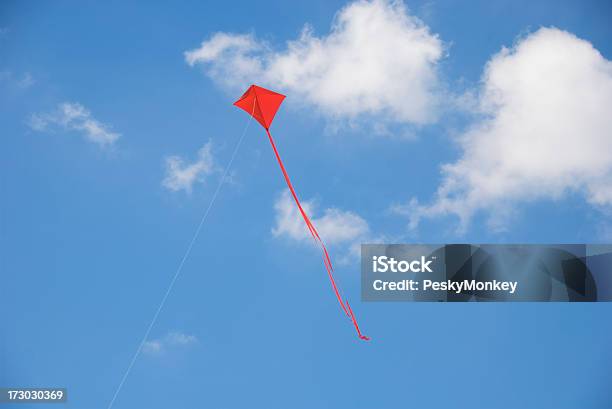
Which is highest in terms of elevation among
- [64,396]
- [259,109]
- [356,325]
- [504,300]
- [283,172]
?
[259,109]

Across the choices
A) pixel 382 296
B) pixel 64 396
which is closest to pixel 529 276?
pixel 382 296

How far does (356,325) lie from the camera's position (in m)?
13.7

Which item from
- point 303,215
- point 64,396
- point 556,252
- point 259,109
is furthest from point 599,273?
point 64,396

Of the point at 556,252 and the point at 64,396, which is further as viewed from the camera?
the point at 556,252

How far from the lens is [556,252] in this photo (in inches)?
586

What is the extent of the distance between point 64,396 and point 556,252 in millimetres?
11173

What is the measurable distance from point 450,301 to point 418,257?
1205 millimetres

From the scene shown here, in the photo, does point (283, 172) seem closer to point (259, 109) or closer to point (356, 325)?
point (259, 109)

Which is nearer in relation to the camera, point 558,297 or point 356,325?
point 356,325

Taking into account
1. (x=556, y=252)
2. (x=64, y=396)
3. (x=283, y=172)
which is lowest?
(x=64, y=396)

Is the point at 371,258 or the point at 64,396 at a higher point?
the point at 371,258

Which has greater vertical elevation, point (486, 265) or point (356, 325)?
point (486, 265)

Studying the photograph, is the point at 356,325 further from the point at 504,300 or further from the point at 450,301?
the point at 504,300

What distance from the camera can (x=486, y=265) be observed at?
48.3 ft
